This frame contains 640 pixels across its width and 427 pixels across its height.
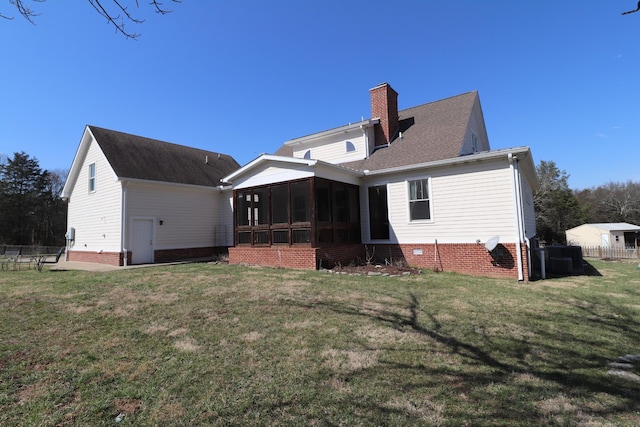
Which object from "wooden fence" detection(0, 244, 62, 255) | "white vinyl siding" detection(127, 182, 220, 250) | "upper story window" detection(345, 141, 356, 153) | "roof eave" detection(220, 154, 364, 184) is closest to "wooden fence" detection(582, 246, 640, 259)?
"upper story window" detection(345, 141, 356, 153)

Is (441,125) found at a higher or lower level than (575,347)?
higher

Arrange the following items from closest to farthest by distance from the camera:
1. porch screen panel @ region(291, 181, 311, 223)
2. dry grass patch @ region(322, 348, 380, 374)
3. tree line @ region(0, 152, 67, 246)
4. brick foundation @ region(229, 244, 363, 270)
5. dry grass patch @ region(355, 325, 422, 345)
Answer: dry grass patch @ region(322, 348, 380, 374)
dry grass patch @ region(355, 325, 422, 345)
brick foundation @ region(229, 244, 363, 270)
porch screen panel @ region(291, 181, 311, 223)
tree line @ region(0, 152, 67, 246)

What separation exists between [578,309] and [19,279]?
46.8ft

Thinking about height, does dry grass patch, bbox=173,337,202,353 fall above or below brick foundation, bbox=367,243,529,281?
below

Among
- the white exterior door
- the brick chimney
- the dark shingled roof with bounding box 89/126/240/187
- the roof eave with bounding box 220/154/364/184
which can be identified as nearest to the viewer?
the roof eave with bounding box 220/154/364/184

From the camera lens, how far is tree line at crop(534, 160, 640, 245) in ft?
124

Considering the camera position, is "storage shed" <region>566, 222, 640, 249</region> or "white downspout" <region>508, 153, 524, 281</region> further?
A: "storage shed" <region>566, 222, 640, 249</region>

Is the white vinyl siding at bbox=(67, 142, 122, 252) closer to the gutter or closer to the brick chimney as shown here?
the brick chimney

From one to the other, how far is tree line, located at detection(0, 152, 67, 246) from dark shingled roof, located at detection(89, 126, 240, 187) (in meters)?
24.8

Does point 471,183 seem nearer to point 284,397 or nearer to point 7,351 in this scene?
point 284,397

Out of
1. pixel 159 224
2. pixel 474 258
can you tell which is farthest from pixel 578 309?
pixel 159 224

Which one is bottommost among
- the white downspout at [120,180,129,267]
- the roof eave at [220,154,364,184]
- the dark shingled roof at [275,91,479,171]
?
the white downspout at [120,180,129,267]

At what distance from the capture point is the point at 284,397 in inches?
115

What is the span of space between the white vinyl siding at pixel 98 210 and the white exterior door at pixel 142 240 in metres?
0.60
